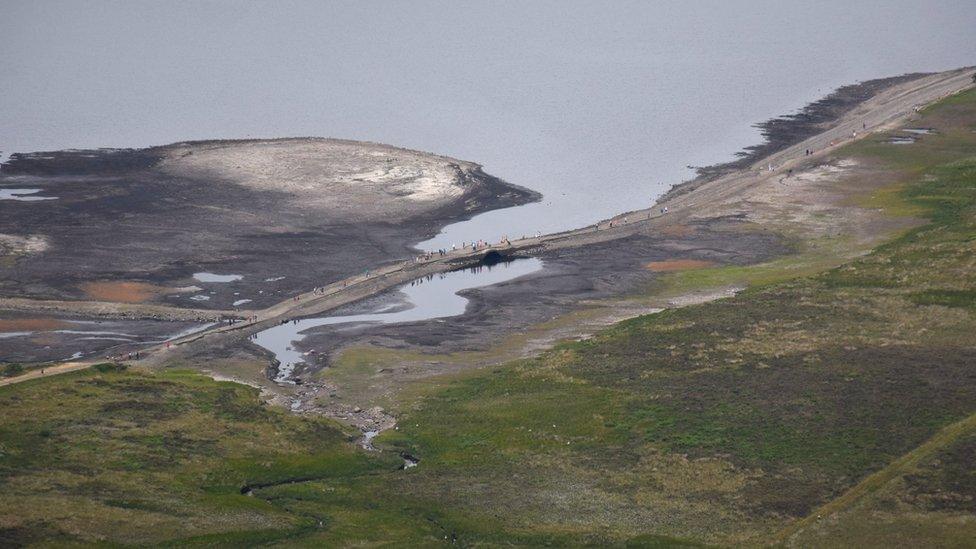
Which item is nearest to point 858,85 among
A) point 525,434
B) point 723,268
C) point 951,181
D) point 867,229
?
point 951,181

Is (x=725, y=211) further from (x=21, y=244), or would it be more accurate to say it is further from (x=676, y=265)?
(x=21, y=244)

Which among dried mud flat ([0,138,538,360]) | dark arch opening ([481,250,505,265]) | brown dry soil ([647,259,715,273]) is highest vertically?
dried mud flat ([0,138,538,360])

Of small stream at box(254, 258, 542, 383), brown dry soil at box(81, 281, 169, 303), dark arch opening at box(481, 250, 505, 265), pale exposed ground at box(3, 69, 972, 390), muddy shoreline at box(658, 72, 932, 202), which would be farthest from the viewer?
muddy shoreline at box(658, 72, 932, 202)

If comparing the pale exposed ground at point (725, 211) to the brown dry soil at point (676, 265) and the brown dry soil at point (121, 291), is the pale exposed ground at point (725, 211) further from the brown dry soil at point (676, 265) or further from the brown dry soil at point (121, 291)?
the brown dry soil at point (121, 291)

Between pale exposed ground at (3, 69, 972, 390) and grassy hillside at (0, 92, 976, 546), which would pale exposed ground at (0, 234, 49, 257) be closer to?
pale exposed ground at (3, 69, 972, 390)

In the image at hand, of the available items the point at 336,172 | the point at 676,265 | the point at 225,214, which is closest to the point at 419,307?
the point at 676,265

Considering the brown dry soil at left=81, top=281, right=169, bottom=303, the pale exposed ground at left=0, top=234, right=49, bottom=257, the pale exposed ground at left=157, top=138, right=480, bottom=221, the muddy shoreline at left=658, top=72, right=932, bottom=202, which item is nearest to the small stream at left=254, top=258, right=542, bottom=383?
the brown dry soil at left=81, top=281, right=169, bottom=303

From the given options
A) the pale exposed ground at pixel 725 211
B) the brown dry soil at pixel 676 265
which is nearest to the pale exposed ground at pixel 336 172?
the pale exposed ground at pixel 725 211
